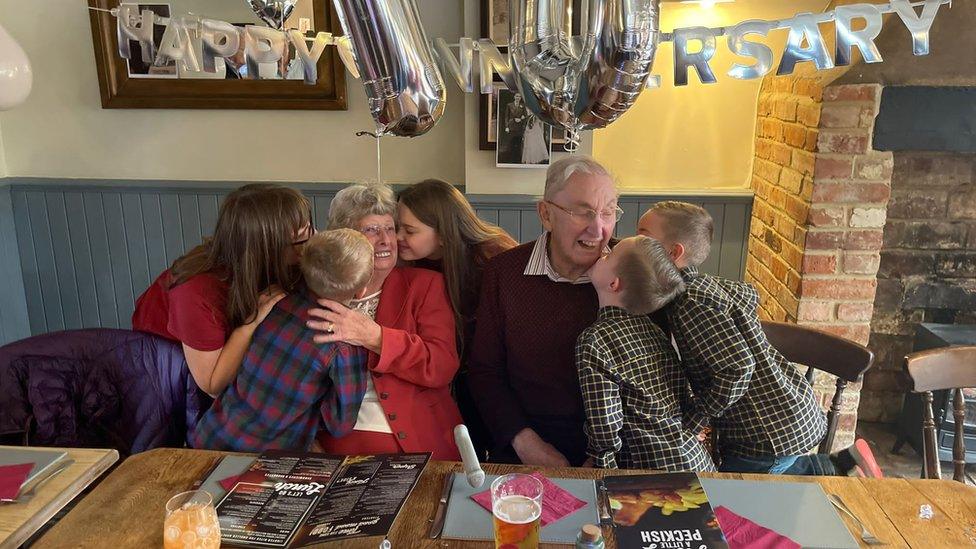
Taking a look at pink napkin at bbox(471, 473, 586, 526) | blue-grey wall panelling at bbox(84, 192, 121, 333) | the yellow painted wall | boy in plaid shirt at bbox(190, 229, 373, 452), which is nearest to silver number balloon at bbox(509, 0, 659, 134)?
pink napkin at bbox(471, 473, 586, 526)

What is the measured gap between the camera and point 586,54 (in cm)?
71

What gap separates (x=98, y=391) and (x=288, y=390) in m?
0.52

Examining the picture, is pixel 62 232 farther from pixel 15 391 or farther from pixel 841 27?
pixel 841 27

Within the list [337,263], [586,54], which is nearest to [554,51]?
[586,54]

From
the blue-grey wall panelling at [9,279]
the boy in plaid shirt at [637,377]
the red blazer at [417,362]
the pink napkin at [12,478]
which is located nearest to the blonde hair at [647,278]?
the boy in plaid shirt at [637,377]

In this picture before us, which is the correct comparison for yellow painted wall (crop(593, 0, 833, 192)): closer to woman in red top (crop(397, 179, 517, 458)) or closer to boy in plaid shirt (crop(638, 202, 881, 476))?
woman in red top (crop(397, 179, 517, 458))

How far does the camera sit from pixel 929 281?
2.69m

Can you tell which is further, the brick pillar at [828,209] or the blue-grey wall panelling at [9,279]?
the blue-grey wall panelling at [9,279]

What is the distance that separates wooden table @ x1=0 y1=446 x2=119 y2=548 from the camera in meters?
1.14

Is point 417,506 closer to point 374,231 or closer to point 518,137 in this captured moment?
point 374,231

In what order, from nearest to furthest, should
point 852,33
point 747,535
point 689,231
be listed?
point 852,33
point 747,535
point 689,231

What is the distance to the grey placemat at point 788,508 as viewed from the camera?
3.67 feet

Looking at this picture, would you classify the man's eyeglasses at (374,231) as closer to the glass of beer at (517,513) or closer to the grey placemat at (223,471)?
the grey placemat at (223,471)

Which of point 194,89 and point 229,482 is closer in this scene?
point 229,482
